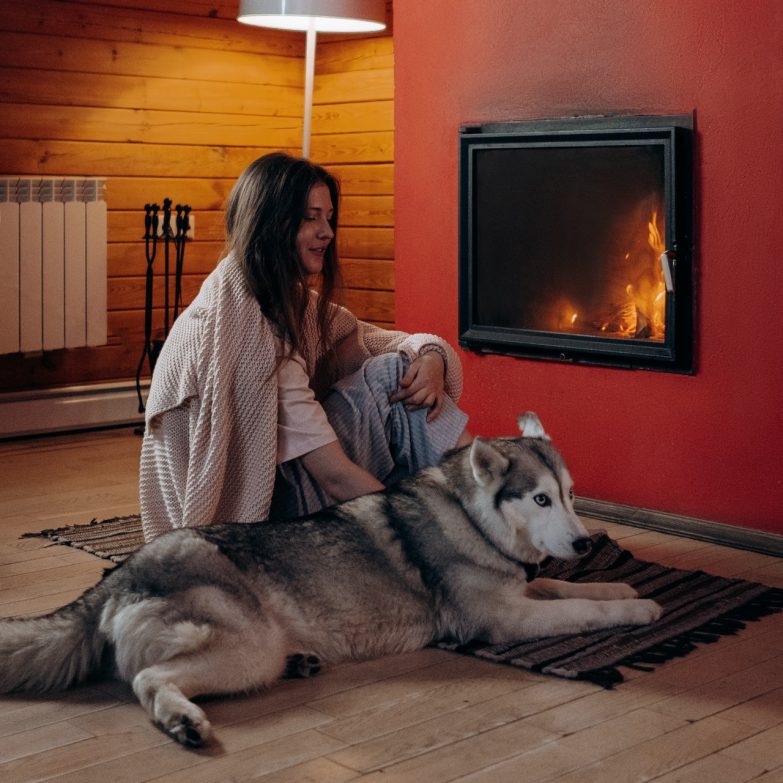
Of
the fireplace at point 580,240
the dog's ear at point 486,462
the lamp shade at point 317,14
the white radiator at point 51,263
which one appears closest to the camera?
the dog's ear at point 486,462

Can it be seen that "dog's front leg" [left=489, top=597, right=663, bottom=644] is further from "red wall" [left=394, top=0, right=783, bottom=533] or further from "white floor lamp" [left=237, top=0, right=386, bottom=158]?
"white floor lamp" [left=237, top=0, right=386, bottom=158]

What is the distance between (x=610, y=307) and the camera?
140 inches

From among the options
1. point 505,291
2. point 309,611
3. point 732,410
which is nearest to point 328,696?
point 309,611

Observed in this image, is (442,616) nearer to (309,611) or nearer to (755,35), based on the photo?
(309,611)

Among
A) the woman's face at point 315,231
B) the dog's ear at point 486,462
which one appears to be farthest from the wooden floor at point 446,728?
the woman's face at point 315,231

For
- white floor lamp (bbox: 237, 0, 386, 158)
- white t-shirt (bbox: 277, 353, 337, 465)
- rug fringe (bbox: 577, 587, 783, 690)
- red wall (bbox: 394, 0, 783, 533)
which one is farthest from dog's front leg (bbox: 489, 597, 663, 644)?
white floor lamp (bbox: 237, 0, 386, 158)

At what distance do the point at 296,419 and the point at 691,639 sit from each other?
0.95 meters

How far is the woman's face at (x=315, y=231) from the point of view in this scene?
9.40 ft

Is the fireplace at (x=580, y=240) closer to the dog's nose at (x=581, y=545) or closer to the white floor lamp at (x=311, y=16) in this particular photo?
the white floor lamp at (x=311, y=16)

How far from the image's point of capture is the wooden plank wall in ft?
15.4

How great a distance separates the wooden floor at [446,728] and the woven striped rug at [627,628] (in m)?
0.03

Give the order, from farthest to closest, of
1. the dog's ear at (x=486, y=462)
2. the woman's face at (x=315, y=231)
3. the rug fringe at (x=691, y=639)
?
the woman's face at (x=315, y=231), the dog's ear at (x=486, y=462), the rug fringe at (x=691, y=639)

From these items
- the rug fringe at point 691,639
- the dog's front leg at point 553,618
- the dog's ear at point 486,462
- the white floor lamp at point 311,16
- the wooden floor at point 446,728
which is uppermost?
the white floor lamp at point 311,16

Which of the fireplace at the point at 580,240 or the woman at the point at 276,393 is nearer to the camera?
the woman at the point at 276,393
